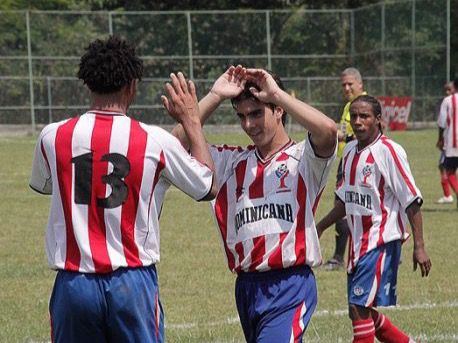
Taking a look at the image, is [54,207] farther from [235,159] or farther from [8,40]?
[8,40]

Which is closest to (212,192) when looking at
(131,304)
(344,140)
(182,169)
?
(182,169)

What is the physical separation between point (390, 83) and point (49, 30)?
10829 mm

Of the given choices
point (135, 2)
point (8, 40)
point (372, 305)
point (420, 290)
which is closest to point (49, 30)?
point (8, 40)

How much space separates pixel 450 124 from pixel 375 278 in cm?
1074

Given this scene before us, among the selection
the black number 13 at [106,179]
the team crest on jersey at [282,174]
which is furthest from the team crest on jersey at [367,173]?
the black number 13 at [106,179]

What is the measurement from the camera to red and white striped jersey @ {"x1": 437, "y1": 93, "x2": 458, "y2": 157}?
17766 millimetres

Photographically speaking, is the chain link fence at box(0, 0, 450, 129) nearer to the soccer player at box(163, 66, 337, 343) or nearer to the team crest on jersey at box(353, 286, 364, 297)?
the team crest on jersey at box(353, 286, 364, 297)

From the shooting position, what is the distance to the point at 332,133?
5.60 metres

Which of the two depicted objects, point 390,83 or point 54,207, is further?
point 390,83

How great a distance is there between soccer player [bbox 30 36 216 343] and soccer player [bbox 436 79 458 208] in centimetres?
1297

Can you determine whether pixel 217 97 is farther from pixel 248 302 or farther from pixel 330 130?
pixel 248 302

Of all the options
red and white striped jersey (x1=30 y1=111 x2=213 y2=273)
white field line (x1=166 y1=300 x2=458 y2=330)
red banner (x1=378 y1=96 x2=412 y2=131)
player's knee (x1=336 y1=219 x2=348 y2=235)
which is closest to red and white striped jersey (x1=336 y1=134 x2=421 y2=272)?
white field line (x1=166 y1=300 x2=458 y2=330)

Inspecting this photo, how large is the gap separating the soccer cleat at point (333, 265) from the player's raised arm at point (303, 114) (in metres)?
6.25

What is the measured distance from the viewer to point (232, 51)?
37.8 m
